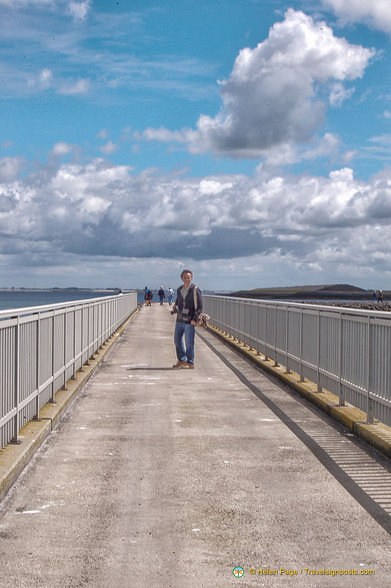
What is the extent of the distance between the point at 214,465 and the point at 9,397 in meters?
2.11

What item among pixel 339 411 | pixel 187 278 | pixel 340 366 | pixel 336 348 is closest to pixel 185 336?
pixel 187 278

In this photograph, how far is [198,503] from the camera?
5.49 meters

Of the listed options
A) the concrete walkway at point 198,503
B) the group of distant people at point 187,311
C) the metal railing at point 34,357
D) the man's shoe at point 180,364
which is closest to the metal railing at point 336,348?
the concrete walkway at point 198,503

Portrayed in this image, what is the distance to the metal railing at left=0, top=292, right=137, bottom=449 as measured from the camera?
22.4 feet

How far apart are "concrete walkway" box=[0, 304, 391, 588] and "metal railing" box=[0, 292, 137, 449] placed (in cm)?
47

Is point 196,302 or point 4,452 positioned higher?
point 196,302

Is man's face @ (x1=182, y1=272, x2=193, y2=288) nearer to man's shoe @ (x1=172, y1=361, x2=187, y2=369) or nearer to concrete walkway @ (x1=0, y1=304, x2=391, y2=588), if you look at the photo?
man's shoe @ (x1=172, y1=361, x2=187, y2=369)

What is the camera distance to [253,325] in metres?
18.2

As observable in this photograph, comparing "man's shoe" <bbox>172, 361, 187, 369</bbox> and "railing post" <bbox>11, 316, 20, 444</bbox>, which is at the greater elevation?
"railing post" <bbox>11, 316, 20, 444</bbox>

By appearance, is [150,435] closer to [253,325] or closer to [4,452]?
[4,452]

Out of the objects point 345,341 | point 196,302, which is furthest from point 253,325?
A: point 345,341

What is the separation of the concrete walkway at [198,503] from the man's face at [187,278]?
515 cm

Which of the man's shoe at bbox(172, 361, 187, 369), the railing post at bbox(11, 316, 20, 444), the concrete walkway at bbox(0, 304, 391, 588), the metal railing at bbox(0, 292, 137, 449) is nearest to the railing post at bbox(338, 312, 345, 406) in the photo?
the concrete walkway at bbox(0, 304, 391, 588)

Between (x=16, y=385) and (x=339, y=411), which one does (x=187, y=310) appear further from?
(x=16, y=385)
